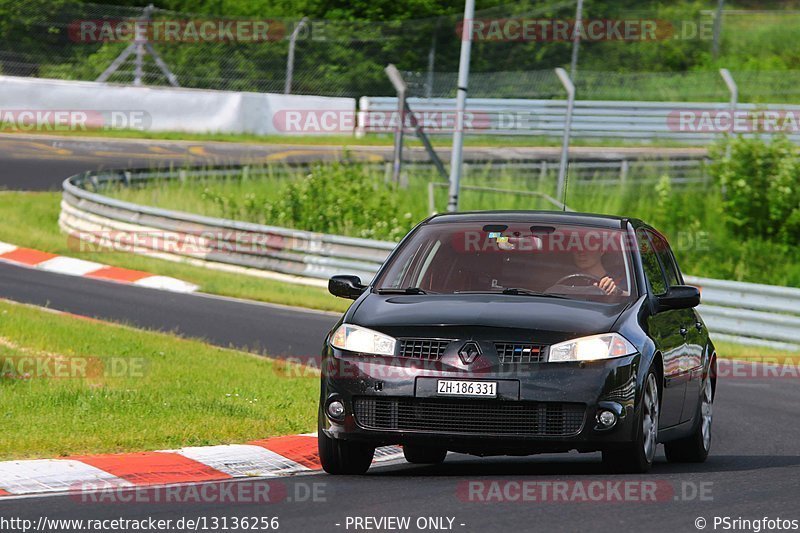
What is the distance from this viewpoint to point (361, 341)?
334 inches

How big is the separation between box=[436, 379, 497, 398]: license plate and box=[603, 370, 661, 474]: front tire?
0.78m

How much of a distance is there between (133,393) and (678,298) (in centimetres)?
425

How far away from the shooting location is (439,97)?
33.5 meters

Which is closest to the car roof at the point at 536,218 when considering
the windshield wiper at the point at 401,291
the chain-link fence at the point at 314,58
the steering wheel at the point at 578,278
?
the steering wheel at the point at 578,278

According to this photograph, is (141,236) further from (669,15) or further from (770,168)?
(669,15)

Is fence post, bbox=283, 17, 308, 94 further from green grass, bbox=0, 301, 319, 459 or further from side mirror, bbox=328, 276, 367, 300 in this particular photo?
side mirror, bbox=328, 276, 367, 300

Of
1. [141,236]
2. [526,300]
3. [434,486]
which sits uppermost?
[526,300]

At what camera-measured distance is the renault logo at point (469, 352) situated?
820 centimetres

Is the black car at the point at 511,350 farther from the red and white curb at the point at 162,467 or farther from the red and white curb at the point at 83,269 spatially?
the red and white curb at the point at 83,269

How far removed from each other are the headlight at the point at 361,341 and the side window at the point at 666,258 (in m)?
2.51

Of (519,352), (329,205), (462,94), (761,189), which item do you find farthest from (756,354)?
(519,352)

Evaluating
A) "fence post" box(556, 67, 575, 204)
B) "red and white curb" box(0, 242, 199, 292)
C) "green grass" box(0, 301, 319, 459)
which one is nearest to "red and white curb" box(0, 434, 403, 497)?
"green grass" box(0, 301, 319, 459)

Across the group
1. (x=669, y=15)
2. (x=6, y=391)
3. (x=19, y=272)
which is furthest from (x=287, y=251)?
(x=669, y=15)

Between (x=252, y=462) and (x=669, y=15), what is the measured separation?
1824 inches
